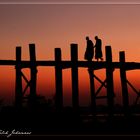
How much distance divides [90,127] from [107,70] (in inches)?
115

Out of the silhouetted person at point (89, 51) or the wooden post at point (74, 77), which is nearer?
the wooden post at point (74, 77)

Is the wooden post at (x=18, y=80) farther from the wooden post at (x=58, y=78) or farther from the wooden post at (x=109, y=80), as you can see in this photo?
the wooden post at (x=109, y=80)

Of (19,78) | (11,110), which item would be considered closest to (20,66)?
(19,78)

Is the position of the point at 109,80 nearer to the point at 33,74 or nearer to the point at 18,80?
the point at 33,74

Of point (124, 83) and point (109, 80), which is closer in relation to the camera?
point (109, 80)

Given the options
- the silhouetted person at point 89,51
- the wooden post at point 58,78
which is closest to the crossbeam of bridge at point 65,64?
the wooden post at point 58,78

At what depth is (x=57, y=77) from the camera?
50.0ft

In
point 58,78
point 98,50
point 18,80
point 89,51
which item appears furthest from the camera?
point 98,50

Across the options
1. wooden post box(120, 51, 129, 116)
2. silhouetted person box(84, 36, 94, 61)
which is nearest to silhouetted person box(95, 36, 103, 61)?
silhouetted person box(84, 36, 94, 61)

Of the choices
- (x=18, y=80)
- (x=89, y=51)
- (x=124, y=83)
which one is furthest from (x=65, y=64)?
(x=124, y=83)

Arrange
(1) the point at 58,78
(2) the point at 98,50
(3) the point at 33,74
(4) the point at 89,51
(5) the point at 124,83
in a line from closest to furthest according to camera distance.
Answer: (1) the point at 58,78
(3) the point at 33,74
(4) the point at 89,51
(2) the point at 98,50
(5) the point at 124,83

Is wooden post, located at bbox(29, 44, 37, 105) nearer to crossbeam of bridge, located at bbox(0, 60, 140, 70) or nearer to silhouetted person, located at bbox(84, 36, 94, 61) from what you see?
crossbeam of bridge, located at bbox(0, 60, 140, 70)

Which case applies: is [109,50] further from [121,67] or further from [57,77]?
[57,77]

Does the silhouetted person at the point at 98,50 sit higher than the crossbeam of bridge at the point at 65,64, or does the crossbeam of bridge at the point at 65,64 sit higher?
the silhouetted person at the point at 98,50
